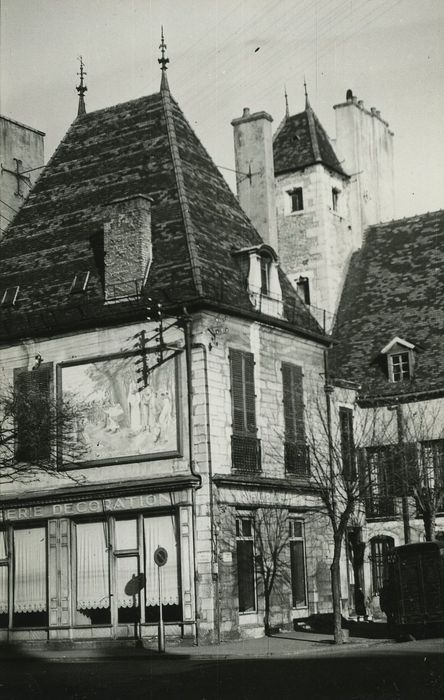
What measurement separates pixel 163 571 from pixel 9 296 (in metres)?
9.57

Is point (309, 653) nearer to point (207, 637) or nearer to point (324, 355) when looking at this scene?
point (207, 637)

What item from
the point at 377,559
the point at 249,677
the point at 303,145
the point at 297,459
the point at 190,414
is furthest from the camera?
the point at 303,145

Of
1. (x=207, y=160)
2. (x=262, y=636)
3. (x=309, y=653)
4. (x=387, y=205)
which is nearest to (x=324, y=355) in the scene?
(x=207, y=160)

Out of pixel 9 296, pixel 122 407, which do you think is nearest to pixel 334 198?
pixel 9 296

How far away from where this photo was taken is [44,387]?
3014cm

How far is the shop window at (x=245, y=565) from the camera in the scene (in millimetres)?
28312

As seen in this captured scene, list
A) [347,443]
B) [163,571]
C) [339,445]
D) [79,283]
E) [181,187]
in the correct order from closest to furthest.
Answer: [163,571] → [79,283] → [181,187] → [347,443] → [339,445]

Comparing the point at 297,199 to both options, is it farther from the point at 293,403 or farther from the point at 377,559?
the point at 377,559

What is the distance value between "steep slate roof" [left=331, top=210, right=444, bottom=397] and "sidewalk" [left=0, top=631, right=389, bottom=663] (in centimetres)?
1025

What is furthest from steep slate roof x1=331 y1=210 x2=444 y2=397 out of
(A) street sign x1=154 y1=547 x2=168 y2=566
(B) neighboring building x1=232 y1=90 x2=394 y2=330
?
(A) street sign x1=154 y1=547 x2=168 y2=566

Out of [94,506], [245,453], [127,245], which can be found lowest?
[94,506]

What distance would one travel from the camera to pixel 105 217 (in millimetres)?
31375

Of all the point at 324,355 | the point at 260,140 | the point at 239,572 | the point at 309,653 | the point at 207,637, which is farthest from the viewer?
the point at 260,140

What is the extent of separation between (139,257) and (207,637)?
979 cm
